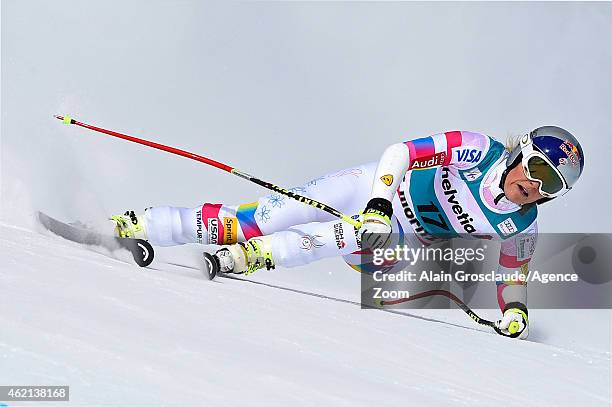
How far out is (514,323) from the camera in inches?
155

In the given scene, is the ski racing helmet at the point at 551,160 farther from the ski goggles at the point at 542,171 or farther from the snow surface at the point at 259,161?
the snow surface at the point at 259,161

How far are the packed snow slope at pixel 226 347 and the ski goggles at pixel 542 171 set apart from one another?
715 mm

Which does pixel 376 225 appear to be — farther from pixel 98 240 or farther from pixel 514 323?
pixel 98 240

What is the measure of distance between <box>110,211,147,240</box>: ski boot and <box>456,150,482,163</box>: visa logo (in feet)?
4.92

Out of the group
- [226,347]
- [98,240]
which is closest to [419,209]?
[98,240]

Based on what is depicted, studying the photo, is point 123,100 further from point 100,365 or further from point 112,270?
point 100,365

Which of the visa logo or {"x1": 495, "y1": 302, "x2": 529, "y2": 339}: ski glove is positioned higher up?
the visa logo

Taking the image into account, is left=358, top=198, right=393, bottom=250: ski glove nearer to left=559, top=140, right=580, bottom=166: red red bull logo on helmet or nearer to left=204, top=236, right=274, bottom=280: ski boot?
left=204, top=236, right=274, bottom=280: ski boot

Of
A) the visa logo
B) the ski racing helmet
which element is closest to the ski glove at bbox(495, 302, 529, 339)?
the ski racing helmet

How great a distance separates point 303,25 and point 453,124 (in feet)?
8.74

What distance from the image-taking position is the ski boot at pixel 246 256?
370cm

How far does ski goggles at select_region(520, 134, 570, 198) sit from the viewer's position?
12.1 ft

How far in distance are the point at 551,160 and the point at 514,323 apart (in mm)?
819

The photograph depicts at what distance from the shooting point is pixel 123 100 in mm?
8984
